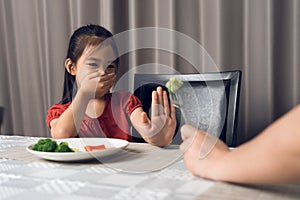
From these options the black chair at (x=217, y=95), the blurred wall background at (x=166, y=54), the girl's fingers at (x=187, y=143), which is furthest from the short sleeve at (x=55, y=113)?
the blurred wall background at (x=166, y=54)

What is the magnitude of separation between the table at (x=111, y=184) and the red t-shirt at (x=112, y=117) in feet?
1.55

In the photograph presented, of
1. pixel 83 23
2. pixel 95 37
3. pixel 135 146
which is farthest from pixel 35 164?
pixel 83 23

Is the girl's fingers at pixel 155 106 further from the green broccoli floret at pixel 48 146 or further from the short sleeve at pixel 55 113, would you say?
the short sleeve at pixel 55 113

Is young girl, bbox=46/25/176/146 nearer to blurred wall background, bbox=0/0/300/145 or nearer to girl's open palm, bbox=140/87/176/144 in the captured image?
girl's open palm, bbox=140/87/176/144

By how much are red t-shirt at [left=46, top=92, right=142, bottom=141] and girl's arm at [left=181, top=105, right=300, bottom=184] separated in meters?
0.67

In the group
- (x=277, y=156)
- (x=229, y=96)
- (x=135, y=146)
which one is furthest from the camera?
(x=229, y=96)

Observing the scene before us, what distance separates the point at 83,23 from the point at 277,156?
1741mm

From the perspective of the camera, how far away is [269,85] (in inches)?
70.4

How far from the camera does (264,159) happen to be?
1.98 ft

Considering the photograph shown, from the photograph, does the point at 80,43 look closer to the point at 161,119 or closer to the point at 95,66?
the point at 95,66

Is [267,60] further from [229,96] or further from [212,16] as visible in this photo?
[229,96]

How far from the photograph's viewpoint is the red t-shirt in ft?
4.48

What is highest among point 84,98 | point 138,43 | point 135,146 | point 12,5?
point 12,5

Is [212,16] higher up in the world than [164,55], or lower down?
higher up
